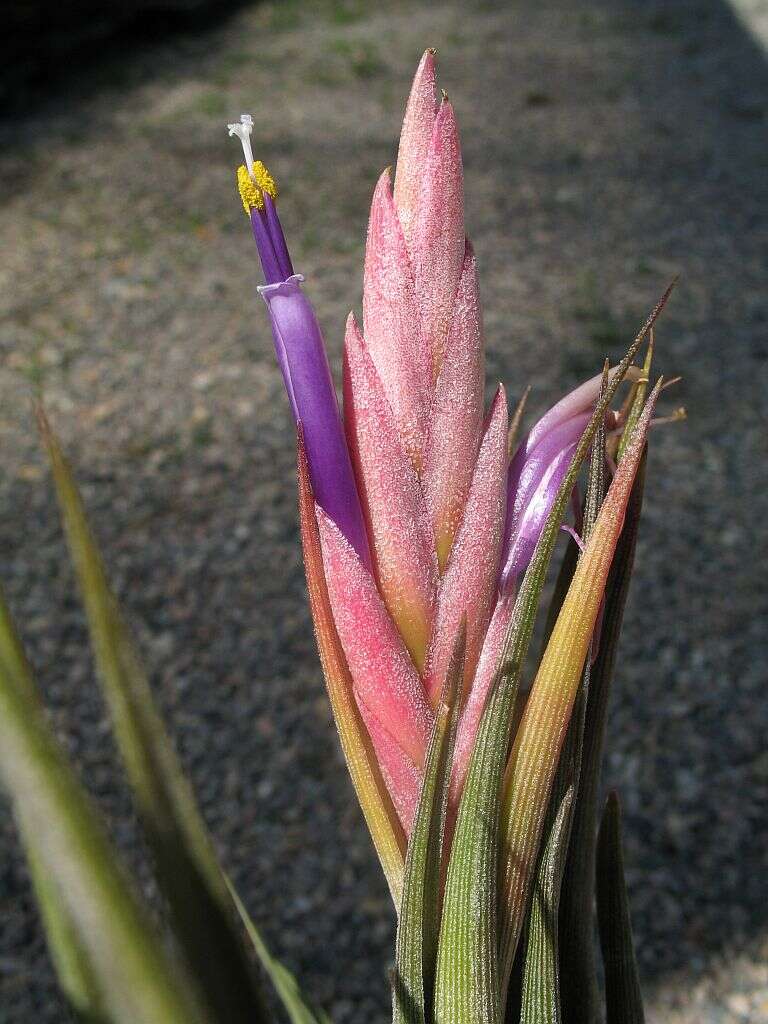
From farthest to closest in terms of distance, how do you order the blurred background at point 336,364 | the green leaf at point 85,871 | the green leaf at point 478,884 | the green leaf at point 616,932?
the blurred background at point 336,364
the green leaf at point 616,932
the green leaf at point 478,884
the green leaf at point 85,871

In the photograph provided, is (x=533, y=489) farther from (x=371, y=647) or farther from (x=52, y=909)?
(x=52, y=909)

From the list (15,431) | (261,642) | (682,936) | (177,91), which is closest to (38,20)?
(177,91)

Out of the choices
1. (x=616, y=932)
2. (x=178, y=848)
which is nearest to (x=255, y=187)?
(x=178, y=848)

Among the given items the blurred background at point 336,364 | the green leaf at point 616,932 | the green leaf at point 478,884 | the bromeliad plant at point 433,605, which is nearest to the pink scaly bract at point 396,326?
the bromeliad plant at point 433,605

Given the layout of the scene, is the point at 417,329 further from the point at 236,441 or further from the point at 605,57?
the point at 605,57

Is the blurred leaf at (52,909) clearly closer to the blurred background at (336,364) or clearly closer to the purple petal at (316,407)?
the purple petal at (316,407)

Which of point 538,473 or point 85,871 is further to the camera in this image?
point 538,473
